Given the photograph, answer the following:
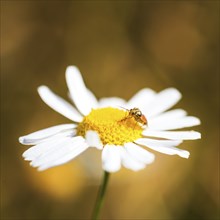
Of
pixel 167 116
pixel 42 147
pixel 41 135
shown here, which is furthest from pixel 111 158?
pixel 167 116

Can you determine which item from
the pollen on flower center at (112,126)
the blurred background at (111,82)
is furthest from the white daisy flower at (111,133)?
the blurred background at (111,82)

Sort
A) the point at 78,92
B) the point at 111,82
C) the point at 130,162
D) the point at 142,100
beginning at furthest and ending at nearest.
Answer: the point at 111,82 → the point at 142,100 → the point at 78,92 → the point at 130,162

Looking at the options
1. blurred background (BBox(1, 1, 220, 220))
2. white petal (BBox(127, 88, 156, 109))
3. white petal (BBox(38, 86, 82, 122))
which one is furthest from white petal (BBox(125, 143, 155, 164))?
blurred background (BBox(1, 1, 220, 220))

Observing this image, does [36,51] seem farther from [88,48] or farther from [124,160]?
[124,160]

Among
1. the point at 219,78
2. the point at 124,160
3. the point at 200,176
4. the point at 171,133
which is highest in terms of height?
the point at 219,78

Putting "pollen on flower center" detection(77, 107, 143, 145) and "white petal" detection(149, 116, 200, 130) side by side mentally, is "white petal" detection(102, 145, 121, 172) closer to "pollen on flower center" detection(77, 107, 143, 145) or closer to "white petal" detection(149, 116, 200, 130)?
"pollen on flower center" detection(77, 107, 143, 145)

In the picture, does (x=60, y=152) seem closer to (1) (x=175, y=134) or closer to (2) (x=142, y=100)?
(1) (x=175, y=134)

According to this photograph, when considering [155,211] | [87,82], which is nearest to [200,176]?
[155,211]
